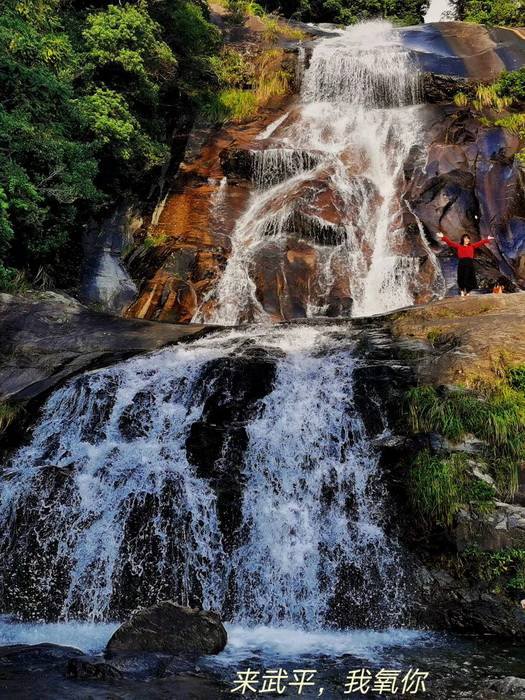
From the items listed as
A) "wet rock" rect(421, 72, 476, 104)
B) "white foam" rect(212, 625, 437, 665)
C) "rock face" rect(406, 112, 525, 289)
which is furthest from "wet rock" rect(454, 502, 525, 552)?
"wet rock" rect(421, 72, 476, 104)

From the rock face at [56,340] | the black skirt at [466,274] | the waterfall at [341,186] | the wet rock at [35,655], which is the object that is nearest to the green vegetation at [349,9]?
the waterfall at [341,186]

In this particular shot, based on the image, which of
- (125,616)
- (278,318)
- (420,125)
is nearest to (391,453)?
(125,616)

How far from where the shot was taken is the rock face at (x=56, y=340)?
1156cm

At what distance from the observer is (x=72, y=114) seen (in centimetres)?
1542

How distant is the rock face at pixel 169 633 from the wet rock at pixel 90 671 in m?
0.70

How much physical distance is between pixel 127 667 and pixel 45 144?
11571 mm

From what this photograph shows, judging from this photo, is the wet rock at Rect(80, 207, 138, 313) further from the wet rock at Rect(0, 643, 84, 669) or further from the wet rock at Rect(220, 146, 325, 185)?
the wet rock at Rect(0, 643, 84, 669)

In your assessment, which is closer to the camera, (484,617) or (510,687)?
(510,687)

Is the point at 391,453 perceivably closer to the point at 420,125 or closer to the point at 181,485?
the point at 181,485

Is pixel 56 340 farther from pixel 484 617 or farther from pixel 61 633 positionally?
pixel 484 617

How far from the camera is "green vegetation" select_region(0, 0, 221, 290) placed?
13.7m

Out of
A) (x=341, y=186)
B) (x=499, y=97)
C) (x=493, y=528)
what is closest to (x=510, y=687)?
(x=493, y=528)

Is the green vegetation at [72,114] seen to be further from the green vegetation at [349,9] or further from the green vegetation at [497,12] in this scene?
the green vegetation at [349,9]

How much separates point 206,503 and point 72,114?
→ 36.1ft
